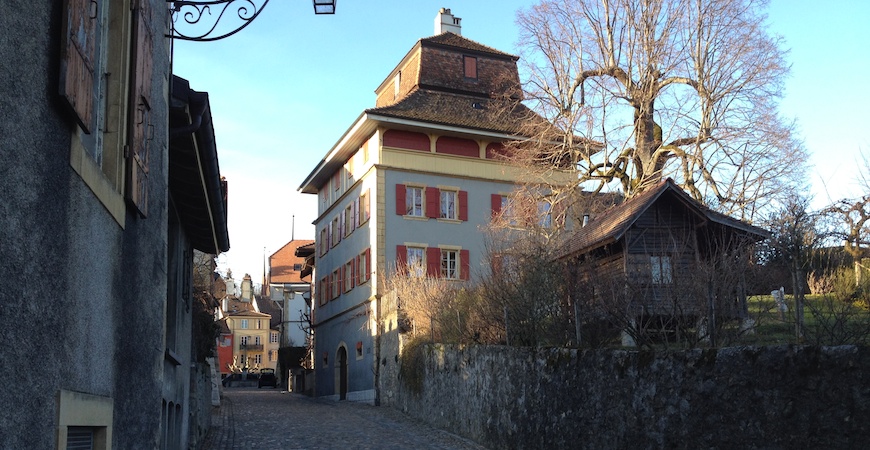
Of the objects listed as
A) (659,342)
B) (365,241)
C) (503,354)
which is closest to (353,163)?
(365,241)

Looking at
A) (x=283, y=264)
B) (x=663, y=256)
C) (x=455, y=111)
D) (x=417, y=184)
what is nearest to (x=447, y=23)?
(x=455, y=111)

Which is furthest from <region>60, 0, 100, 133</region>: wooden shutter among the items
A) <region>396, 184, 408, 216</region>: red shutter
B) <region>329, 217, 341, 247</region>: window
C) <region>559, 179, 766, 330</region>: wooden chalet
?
<region>329, 217, 341, 247</region>: window

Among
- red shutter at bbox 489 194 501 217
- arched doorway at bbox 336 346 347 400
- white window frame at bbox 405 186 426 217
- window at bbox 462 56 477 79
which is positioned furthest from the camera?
window at bbox 462 56 477 79

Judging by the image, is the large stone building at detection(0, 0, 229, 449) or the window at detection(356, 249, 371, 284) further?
the window at detection(356, 249, 371, 284)

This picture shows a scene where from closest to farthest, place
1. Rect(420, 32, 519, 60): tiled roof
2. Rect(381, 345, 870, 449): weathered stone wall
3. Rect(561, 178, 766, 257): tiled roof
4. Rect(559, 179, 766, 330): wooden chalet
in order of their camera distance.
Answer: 1. Rect(381, 345, 870, 449): weathered stone wall
2. Rect(559, 179, 766, 330): wooden chalet
3. Rect(561, 178, 766, 257): tiled roof
4. Rect(420, 32, 519, 60): tiled roof

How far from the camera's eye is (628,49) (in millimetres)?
27422

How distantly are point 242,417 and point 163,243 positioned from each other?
1662cm

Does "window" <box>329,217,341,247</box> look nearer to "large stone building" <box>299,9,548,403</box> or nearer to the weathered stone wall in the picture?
"large stone building" <box>299,9,548,403</box>

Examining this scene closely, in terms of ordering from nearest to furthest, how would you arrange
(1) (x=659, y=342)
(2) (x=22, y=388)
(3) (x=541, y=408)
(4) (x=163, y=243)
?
1. (2) (x=22, y=388)
2. (4) (x=163, y=243)
3. (1) (x=659, y=342)
4. (3) (x=541, y=408)

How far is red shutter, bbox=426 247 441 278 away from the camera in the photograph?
108 feet

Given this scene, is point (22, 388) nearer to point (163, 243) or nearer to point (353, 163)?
point (163, 243)

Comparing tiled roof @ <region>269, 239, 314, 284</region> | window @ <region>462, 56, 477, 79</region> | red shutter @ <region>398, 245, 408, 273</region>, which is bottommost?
red shutter @ <region>398, 245, 408, 273</region>

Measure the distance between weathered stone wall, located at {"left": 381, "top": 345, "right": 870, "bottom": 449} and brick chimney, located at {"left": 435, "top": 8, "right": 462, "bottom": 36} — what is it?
26.4 meters

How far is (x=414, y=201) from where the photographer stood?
33.6 metres
